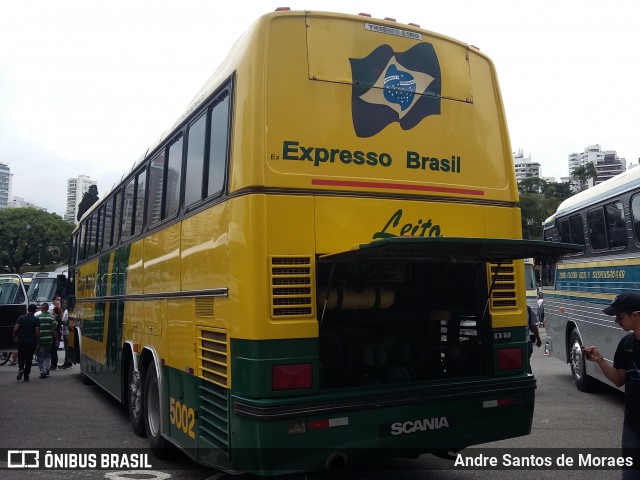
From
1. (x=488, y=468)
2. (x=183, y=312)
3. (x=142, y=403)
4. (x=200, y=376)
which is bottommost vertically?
(x=488, y=468)

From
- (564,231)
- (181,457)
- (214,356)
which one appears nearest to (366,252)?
(214,356)

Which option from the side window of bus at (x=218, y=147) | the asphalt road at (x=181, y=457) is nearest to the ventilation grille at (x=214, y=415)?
the asphalt road at (x=181, y=457)

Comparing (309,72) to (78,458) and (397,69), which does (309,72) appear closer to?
(397,69)

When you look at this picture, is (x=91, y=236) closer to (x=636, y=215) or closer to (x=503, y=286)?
(x=503, y=286)

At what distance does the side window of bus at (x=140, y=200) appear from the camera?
798cm

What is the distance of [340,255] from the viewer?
4656 mm

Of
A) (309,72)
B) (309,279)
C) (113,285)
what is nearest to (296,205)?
(309,279)

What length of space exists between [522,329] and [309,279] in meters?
2.24

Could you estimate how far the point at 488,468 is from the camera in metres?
6.30

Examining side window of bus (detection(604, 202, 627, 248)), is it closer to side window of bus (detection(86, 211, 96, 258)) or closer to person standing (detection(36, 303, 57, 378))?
side window of bus (detection(86, 211, 96, 258))

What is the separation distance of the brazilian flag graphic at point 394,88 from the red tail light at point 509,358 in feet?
7.15

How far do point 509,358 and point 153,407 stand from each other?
4.02 meters

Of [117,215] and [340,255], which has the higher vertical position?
[117,215]

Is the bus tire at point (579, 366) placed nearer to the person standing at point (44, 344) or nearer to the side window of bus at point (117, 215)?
the side window of bus at point (117, 215)
